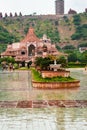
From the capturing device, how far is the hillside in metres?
127

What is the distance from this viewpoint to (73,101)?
53.5ft

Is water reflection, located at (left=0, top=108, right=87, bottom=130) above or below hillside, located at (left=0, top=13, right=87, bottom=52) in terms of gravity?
above

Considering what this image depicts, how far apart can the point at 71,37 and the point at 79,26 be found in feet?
24.7

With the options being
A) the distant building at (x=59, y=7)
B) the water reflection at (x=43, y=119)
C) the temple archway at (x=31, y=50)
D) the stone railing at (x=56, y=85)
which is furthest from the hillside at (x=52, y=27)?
the water reflection at (x=43, y=119)

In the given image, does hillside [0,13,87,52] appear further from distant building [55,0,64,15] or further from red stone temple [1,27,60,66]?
red stone temple [1,27,60,66]

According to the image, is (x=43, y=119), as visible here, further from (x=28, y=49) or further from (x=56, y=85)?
(x=28, y=49)

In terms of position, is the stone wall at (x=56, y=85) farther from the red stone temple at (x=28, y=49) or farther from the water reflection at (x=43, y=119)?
the red stone temple at (x=28, y=49)

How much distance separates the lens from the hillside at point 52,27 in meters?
127

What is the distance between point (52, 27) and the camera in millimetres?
135625

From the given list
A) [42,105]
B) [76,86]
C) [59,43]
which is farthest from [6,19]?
[42,105]

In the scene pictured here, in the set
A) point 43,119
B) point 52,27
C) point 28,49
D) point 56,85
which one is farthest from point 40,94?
point 52,27

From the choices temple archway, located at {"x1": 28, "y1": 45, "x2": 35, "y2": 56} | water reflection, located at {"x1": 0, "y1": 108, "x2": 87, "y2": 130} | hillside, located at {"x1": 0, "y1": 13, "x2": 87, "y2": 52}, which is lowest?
temple archway, located at {"x1": 28, "y1": 45, "x2": 35, "y2": 56}

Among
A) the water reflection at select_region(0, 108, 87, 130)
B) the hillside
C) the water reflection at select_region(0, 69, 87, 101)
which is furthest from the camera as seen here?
the hillside

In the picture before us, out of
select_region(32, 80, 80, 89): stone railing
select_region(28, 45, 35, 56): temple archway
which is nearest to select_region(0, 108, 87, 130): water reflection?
select_region(32, 80, 80, 89): stone railing
